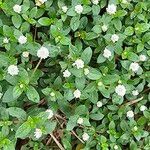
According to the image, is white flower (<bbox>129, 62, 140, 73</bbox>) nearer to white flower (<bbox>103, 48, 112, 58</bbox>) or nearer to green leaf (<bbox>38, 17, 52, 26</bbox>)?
white flower (<bbox>103, 48, 112, 58</bbox>)

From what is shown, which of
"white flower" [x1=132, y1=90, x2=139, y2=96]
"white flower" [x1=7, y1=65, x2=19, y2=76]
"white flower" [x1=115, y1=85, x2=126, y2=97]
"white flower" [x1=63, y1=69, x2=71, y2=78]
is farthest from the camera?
"white flower" [x1=132, y1=90, x2=139, y2=96]

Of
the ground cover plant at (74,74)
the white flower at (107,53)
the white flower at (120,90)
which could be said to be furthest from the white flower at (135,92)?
the white flower at (107,53)

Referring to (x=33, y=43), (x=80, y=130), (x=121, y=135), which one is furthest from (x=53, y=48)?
(x=121, y=135)

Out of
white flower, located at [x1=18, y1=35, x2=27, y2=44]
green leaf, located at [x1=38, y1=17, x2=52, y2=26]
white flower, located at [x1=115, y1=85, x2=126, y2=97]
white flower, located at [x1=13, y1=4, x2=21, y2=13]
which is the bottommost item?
white flower, located at [x1=115, y1=85, x2=126, y2=97]

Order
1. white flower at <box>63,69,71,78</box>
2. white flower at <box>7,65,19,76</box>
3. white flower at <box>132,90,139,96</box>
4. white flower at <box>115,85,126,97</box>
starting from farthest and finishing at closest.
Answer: white flower at <box>132,90,139,96</box>
white flower at <box>115,85,126,97</box>
white flower at <box>63,69,71,78</box>
white flower at <box>7,65,19,76</box>

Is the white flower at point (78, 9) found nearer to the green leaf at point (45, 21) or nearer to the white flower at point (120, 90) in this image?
the green leaf at point (45, 21)

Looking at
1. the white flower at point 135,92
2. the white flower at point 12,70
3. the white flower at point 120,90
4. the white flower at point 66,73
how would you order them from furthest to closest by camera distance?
the white flower at point 135,92 < the white flower at point 120,90 < the white flower at point 66,73 < the white flower at point 12,70

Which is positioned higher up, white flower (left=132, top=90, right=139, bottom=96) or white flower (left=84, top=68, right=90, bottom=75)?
white flower (left=84, top=68, right=90, bottom=75)

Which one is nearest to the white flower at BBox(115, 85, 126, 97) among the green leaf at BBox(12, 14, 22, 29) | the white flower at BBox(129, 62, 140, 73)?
the white flower at BBox(129, 62, 140, 73)

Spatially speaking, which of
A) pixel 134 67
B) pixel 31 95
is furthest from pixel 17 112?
pixel 134 67

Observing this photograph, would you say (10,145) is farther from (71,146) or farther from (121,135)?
(121,135)
